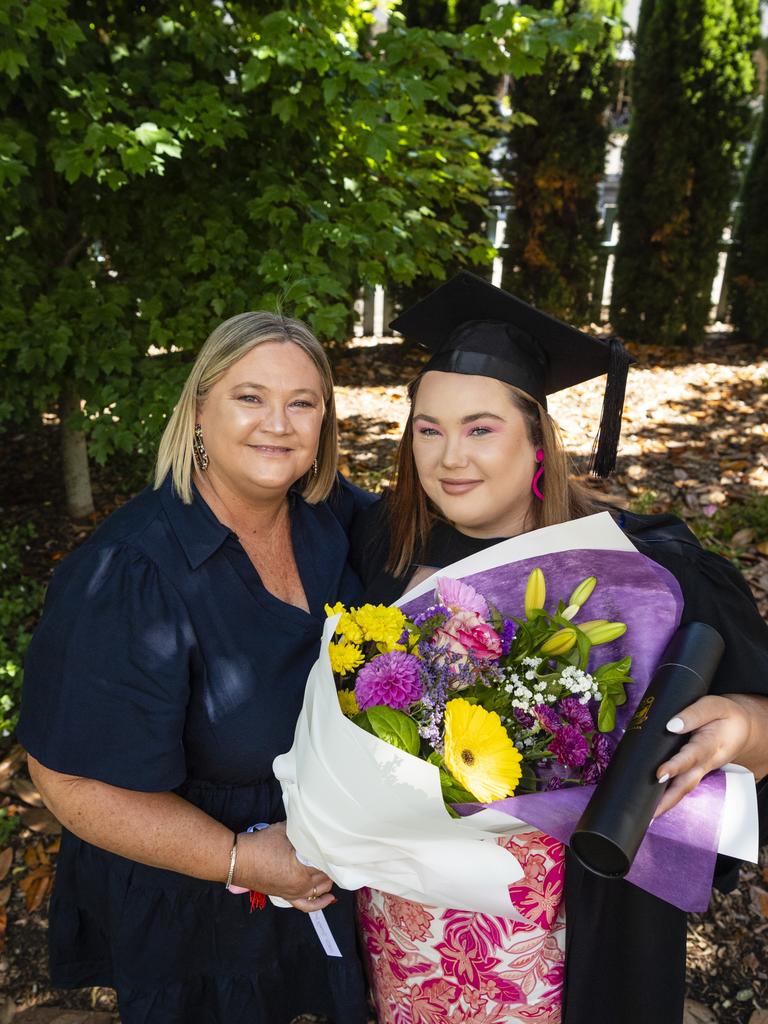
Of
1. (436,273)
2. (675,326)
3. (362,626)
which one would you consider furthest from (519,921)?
(675,326)

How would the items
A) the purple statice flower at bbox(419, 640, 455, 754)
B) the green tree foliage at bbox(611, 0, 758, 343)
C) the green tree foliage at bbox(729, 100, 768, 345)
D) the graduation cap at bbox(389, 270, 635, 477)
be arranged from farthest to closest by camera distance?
the green tree foliage at bbox(729, 100, 768, 345) < the green tree foliage at bbox(611, 0, 758, 343) < the graduation cap at bbox(389, 270, 635, 477) < the purple statice flower at bbox(419, 640, 455, 754)

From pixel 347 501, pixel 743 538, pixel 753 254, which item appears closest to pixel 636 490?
pixel 743 538

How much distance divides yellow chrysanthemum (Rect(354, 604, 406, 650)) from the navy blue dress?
0.52m

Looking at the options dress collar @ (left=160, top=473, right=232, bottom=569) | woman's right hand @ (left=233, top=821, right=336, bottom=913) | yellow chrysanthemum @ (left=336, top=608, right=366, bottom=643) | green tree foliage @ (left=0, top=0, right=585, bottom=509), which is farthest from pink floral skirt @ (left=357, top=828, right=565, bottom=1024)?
green tree foliage @ (left=0, top=0, right=585, bottom=509)

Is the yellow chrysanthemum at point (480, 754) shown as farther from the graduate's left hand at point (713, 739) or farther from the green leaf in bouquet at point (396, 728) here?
the graduate's left hand at point (713, 739)

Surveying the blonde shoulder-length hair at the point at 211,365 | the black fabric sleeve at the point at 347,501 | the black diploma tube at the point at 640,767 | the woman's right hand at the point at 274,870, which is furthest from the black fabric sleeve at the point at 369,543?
the black diploma tube at the point at 640,767

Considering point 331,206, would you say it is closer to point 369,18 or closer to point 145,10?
point 369,18

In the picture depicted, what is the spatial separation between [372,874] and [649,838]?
0.51 meters

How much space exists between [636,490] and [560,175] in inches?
204

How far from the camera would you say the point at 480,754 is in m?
1.14

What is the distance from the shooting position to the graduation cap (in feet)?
5.91

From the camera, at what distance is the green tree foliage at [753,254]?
29.7 ft

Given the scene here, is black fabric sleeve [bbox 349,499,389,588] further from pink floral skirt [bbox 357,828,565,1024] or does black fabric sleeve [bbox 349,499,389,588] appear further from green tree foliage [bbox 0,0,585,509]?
green tree foliage [bbox 0,0,585,509]

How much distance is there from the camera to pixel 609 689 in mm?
1317
